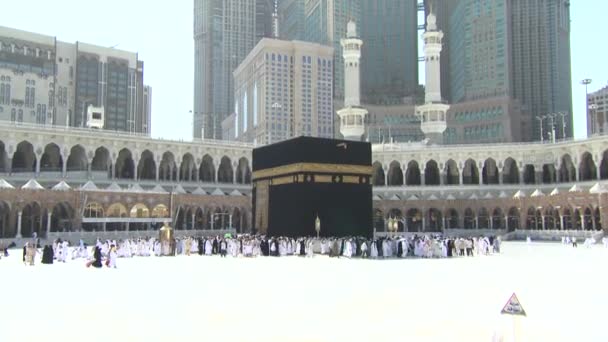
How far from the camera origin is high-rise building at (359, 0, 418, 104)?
96.3m

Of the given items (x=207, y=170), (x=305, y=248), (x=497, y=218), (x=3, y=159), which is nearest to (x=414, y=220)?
(x=497, y=218)

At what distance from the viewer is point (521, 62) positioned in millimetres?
89188

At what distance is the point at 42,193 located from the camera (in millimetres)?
32375

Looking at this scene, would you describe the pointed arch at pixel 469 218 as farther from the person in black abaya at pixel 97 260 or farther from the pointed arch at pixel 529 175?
the person in black abaya at pixel 97 260

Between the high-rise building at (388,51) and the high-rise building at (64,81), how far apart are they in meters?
39.7

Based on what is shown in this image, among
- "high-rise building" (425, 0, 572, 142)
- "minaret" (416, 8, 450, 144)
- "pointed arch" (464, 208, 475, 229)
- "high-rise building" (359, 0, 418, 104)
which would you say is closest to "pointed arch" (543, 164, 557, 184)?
"pointed arch" (464, 208, 475, 229)

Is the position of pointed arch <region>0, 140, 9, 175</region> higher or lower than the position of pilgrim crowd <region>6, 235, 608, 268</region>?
higher

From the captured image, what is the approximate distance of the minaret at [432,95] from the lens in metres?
62.1

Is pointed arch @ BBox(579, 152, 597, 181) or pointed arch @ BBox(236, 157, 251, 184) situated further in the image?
pointed arch @ BBox(236, 157, 251, 184)

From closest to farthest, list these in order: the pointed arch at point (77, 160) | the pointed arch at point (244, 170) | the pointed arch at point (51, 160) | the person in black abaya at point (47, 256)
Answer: the person in black abaya at point (47, 256), the pointed arch at point (77, 160), the pointed arch at point (51, 160), the pointed arch at point (244, 170)

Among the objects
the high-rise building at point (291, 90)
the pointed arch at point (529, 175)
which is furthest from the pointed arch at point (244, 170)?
the high-rise building at point (291, 90)

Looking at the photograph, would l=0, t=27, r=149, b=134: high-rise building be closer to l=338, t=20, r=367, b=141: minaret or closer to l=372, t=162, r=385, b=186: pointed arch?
l=338, t=20, r=367, b=141: minaret

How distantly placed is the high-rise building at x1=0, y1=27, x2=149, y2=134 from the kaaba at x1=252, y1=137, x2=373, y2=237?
2323 inches

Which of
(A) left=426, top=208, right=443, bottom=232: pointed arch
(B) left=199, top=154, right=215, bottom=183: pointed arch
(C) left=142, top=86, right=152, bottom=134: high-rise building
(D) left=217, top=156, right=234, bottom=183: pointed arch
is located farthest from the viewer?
(C) left=142, top=86, right=152, bottom=134: high-rise building
